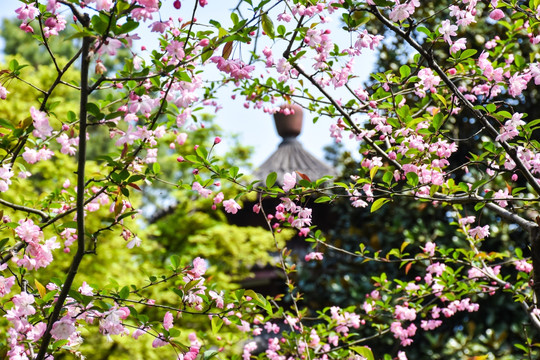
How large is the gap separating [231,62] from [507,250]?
153 inches

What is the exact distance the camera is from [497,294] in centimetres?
471

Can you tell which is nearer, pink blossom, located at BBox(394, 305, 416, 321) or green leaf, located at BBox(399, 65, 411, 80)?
green leaf, located at BBox(399, 65, 411, 80)

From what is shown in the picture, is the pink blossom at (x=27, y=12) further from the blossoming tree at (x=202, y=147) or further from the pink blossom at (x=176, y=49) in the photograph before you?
the pink blossom at (x=176, y=49)

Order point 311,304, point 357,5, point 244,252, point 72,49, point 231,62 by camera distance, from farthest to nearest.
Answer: point 72,49, point 244,252, point 311,304, point 357,5, point 231,62

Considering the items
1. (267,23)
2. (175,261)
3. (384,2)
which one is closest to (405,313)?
(175,261)

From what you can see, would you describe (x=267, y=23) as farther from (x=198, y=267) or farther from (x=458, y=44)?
(x=458, y=44)

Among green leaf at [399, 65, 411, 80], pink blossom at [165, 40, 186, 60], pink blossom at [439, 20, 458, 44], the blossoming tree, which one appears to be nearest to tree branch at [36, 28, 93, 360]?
the blossoming tree

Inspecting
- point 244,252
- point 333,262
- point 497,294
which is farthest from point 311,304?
point 244,252

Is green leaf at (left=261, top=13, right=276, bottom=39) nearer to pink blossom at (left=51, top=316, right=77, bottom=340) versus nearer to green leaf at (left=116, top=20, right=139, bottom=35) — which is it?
green leaf at (left=116, top=20, right=139, bottom=35)

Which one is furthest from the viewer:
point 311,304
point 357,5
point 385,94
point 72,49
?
point 72,49

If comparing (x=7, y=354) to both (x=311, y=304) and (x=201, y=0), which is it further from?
(x=311, y=304)

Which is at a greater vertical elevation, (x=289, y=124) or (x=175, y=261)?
(x=289, y=124)

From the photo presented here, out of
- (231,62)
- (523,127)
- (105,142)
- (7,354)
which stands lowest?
(7,354)

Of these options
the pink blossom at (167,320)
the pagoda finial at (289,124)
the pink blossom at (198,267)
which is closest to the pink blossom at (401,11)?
the pink blossom at (198,267)
